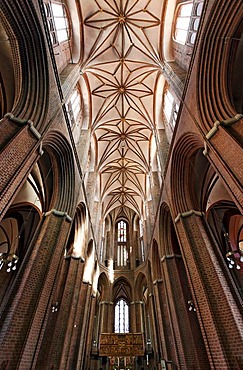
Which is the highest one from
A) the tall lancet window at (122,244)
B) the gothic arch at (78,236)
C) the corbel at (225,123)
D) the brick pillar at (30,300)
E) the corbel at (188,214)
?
the tall lancet window at (122,244)

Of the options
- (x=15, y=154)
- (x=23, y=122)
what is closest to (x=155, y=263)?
(x=15, y=154)

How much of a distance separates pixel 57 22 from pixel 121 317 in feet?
72.7

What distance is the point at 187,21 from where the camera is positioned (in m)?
10.5

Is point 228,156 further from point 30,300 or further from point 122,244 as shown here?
point 122,244

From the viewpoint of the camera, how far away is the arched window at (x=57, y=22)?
9.30 metres

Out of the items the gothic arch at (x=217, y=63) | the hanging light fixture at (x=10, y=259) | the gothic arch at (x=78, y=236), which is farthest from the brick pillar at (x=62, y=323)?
the gothic arch at (x=217, y=63)

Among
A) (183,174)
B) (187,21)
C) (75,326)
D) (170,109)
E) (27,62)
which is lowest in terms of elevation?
(75,326)

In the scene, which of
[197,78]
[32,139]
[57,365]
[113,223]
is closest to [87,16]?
[197,78]

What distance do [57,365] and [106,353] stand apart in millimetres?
4554

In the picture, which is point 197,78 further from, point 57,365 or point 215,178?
point 57,365

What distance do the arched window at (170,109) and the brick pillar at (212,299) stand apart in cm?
611

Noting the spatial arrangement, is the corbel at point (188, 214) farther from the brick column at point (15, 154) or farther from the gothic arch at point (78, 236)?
the brick column at point (15, 154)

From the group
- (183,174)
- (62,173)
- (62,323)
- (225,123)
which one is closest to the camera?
(225,123)

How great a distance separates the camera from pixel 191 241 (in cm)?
800
